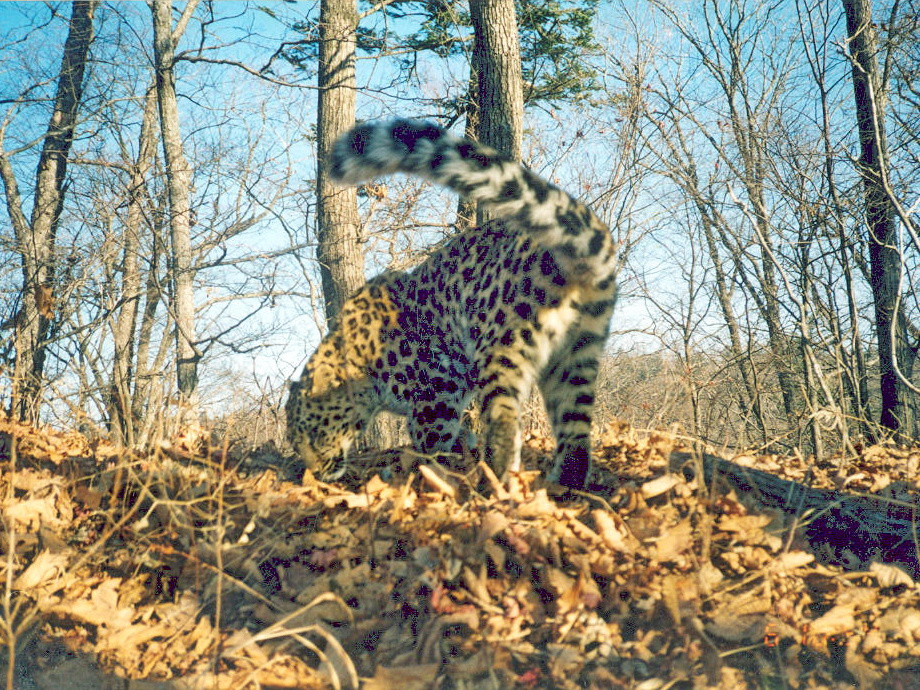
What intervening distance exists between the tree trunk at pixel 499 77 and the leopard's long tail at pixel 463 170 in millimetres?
4013

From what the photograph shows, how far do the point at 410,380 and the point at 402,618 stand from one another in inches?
98.1

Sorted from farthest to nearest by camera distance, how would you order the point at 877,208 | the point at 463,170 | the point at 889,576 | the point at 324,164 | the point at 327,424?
the point at 324,164 → the point at 877,208 → the point at 327,424 → the point at 463,170 → the point at 889,576

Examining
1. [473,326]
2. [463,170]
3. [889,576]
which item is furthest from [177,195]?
[889,576]

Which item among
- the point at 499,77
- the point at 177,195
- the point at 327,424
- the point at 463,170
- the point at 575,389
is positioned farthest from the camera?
the point at 177,195

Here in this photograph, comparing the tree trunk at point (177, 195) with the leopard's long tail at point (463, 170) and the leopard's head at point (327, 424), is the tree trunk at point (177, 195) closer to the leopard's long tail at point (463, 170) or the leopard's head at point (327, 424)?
the leopard's head at point (327, 424)

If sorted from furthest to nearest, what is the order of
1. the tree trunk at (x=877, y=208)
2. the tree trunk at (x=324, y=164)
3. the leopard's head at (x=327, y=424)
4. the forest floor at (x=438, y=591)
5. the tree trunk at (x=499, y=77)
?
the tree trunk at (x=324, y=164), the tree trunk at (x=877, y=208), the tree trunk at (x=499, y=77), the leopard's head at (x=327, y=424), the forest floor at (x=438, y=591)

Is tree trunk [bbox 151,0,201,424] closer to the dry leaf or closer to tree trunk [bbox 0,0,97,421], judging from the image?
tree trunk [bbox 0,0,97,421]

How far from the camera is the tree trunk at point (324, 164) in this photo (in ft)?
30.3

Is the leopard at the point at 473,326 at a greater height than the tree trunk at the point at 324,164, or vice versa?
the tree trunk at the point at 324,164

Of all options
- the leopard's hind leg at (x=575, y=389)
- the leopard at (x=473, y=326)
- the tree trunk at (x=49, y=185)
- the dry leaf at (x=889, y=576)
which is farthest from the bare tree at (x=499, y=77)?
the tree trunk at (x=49, y=185)

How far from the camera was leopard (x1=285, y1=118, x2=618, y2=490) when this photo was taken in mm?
3977

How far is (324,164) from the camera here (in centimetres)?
916

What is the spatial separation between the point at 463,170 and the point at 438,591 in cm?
243

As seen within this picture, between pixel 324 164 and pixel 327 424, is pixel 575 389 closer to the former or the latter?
pixel 327 424
